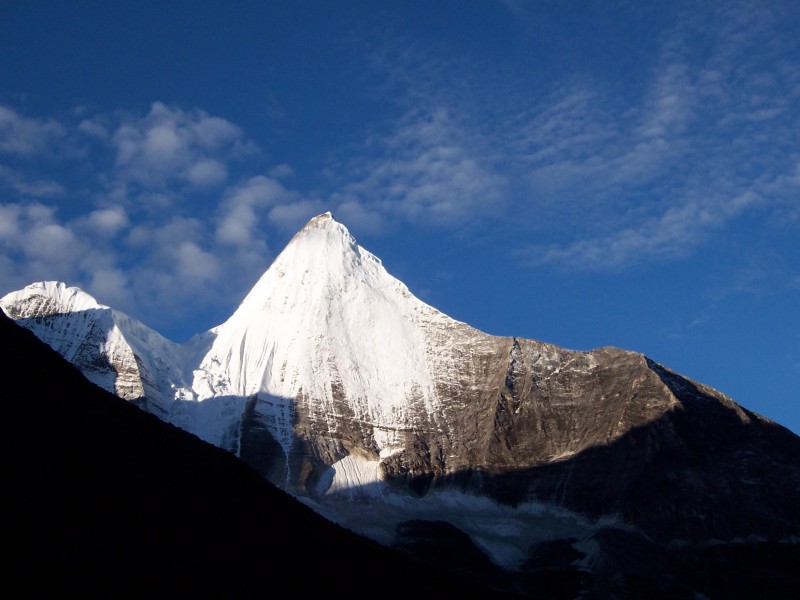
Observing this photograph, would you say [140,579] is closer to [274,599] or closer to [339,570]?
[274,599]

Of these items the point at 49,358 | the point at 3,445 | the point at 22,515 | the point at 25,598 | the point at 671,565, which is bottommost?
the point at 25,598

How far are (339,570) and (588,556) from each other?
105605mm

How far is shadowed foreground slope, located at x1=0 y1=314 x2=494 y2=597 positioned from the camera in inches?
2366

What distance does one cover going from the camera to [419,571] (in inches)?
3829

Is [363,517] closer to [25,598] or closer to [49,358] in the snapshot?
[49,358]

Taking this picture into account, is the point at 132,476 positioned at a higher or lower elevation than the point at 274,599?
higher

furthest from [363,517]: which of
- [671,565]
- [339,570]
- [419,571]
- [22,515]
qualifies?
[22,515]

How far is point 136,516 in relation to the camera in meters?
71.2

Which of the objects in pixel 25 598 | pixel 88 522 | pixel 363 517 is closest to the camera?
pixel 25 598

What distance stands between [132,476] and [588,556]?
390 ft

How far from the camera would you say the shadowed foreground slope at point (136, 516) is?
60094 mm

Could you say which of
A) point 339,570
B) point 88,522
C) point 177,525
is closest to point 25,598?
point 88,522

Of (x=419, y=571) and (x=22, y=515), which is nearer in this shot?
(x=22, y=515)

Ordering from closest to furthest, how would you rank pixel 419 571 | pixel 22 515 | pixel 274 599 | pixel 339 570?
1. pixel 22 515
2. pixel 274 599
3. pixel 339 570
4. pixel 419 571
